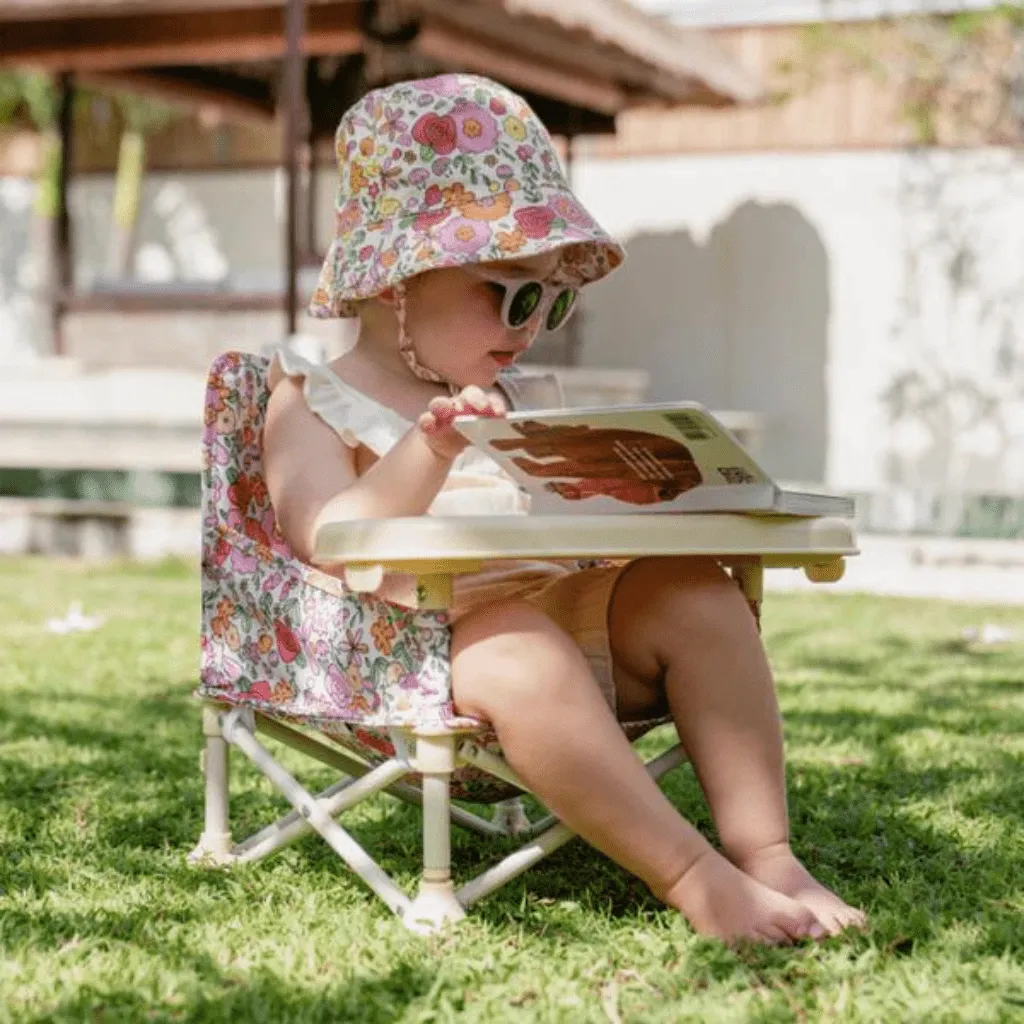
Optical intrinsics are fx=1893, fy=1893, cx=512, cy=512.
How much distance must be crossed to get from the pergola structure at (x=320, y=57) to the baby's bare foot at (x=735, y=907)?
6359 millimetres

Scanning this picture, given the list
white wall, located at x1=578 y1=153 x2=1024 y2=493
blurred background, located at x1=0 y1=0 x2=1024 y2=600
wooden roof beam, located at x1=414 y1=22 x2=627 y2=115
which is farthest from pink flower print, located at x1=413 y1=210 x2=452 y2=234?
white wall, located at x1=578 y1=153 x2=1024 y2=493

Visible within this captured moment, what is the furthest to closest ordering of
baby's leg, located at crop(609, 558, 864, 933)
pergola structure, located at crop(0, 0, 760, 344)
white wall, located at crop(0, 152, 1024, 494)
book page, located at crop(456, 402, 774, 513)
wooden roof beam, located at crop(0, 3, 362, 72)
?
1. white wall, located at crop(0, 152, 1024, 494)
2. wooden roof beam, located at crop(0, 3, 362, 72)
3. pergola structure, located at crop(0, 0, 760, 344)
4. baby's leg, located at crop(609, 558, 864, 933)
5. book page, located at crop(456, 402, 774, 513)

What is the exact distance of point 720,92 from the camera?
1035cm

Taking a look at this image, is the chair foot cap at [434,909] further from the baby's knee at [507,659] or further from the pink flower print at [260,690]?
the pink flower print at [260,690]

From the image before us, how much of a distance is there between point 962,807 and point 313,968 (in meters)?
1.46

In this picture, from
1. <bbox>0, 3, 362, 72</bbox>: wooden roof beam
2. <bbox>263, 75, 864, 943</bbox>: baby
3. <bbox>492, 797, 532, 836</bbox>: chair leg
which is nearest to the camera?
<bbox>263, 75, 864, 943</bbox>: baby

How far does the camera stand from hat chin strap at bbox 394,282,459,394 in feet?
8.85

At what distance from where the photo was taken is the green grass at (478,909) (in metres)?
2.16

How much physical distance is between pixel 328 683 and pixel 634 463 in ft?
1.71

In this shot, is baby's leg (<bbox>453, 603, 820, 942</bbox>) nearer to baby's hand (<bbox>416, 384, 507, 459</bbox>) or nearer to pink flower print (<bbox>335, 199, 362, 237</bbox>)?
baby's hand (<bbox>416, 384, 507, 459</bbox>)

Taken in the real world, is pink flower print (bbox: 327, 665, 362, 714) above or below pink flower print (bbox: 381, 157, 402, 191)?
below

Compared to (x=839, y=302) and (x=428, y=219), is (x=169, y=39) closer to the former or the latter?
(x=839, y=302)

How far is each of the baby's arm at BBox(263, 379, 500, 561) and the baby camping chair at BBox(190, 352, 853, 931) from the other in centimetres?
7

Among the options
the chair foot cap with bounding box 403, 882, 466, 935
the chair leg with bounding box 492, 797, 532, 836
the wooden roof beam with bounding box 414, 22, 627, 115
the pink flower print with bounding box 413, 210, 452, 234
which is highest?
the wooden roof beam with bounding box 414, 22, 627, 115
